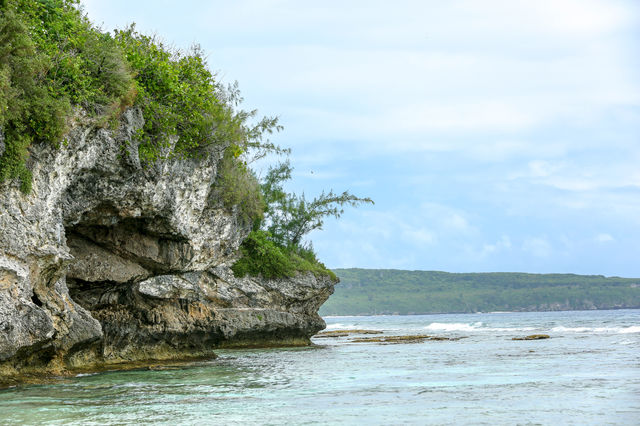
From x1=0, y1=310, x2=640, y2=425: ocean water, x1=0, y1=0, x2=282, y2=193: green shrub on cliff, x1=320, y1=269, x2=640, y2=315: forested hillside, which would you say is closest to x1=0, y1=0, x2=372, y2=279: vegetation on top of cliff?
x1=0, y1=0, x2=282, y2=193: green shrub on cliff

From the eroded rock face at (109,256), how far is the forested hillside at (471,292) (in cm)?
12739

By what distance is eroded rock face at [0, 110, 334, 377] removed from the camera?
12.8 m

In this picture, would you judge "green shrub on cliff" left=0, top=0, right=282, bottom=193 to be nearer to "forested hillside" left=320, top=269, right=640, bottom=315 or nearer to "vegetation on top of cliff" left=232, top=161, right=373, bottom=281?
"vegetation on top of cliff" left=232, top=161, right=373, bottom=281

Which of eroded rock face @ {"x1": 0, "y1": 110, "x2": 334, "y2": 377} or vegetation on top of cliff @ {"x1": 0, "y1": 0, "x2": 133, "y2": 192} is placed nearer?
vegetation on top of cliff @ {"x1": 0, "y1": 0, "x2": 133, "y2": 192}

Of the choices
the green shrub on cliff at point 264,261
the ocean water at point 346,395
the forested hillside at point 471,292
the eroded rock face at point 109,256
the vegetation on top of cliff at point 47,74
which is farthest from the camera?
the forested hillside at point 471,292

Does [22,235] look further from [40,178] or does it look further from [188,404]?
→ [188,404]

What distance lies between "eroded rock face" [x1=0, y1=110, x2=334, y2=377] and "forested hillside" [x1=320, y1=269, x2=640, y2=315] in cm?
12739

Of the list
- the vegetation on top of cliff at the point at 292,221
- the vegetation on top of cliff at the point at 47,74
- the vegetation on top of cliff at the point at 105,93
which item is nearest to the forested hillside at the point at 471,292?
the vegetation on top of cliff at the point at 292,221

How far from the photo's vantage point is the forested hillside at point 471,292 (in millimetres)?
148625

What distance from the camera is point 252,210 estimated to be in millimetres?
22500

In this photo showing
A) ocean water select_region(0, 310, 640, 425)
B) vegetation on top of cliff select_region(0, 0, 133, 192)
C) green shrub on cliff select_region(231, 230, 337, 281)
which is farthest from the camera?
green shrub on cliff select_region(231, 230, 337, 281)

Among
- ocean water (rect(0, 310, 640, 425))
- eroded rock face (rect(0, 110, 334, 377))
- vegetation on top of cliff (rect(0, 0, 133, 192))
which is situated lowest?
ocean water (rect(0, 310, 640, 425))

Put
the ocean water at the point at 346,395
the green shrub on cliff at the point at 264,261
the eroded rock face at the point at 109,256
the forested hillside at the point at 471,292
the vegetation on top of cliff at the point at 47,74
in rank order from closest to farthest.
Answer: the ocean water at the point at 346,395
the vegetation on top of cliff at the point at 47,74
the eroded rock face at the point at 109,256
the green shrub on cliff at the point at 264,261
the forested hillside at the point at 471,292

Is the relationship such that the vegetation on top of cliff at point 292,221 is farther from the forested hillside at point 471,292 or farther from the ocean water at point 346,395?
the forested hillside at point 471,292
